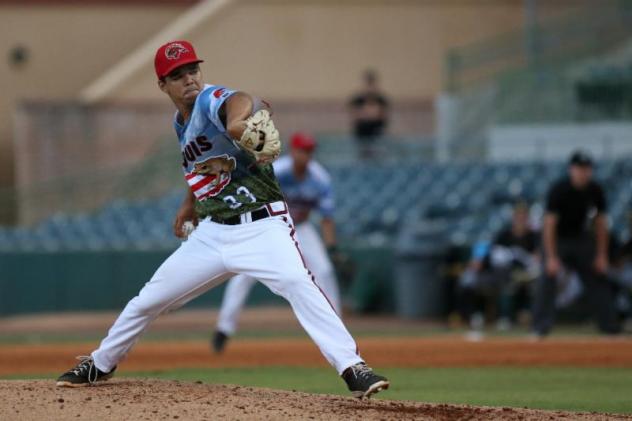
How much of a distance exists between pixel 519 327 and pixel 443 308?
5.38 ft

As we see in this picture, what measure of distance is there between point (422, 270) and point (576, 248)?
413 centimetres

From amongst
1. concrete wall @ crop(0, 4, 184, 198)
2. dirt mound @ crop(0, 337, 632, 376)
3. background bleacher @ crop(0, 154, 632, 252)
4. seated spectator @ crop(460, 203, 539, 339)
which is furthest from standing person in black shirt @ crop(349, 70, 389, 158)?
dirt mound @ crop(0, 337, 632, 376)

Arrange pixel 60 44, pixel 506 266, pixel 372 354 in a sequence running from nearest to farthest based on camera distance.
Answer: pixel 372 354
pixel 506 266
pixel 60 44

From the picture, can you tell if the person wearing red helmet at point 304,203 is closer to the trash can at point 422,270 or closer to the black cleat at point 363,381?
the trash can at point 422,270

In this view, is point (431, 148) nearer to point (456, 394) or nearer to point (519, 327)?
point (519, 327)

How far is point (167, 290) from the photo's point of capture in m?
7.67

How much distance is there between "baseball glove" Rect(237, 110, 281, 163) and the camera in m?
6.89

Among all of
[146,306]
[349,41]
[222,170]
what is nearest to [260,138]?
[222,170]

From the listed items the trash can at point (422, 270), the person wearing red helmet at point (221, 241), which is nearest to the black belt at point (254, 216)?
the person wearing red helmet at point (221, 241)

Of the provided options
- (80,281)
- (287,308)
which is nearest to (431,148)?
(287,308)

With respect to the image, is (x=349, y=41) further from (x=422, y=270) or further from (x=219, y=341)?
(x=219, y=341)

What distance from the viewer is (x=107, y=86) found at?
26500 millimetres

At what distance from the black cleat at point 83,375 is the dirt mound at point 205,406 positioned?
6 cm

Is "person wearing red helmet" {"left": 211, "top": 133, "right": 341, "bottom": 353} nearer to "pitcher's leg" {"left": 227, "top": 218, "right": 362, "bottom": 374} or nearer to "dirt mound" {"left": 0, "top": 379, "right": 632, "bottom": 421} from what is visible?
"dirt mound" {"left": 0, "top": 379, "right": 632, "bottom": 421}
